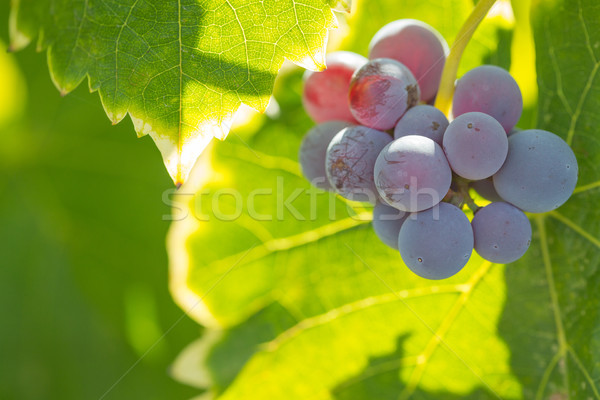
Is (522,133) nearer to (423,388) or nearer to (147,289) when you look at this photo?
(423,388)

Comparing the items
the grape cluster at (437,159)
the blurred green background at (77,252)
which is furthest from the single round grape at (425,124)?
the blurred green background at (77,252)

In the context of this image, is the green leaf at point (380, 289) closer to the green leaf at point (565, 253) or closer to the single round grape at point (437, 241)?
the green leaf at point (565, 253)

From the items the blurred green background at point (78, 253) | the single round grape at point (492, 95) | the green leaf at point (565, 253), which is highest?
the single round grape at point (492, 95)

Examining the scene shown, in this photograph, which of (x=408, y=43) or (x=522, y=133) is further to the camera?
(x=408, y=43)

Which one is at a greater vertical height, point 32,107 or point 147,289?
point 32,107

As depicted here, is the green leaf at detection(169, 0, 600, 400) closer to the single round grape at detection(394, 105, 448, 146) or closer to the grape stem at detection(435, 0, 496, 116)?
the grape stem at detection(435, 0, 496, 116)

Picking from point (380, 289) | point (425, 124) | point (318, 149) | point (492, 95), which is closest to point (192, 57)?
point (318, 149)

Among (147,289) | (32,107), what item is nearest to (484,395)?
(147,289)

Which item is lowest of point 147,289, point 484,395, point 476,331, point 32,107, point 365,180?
point 147,289
